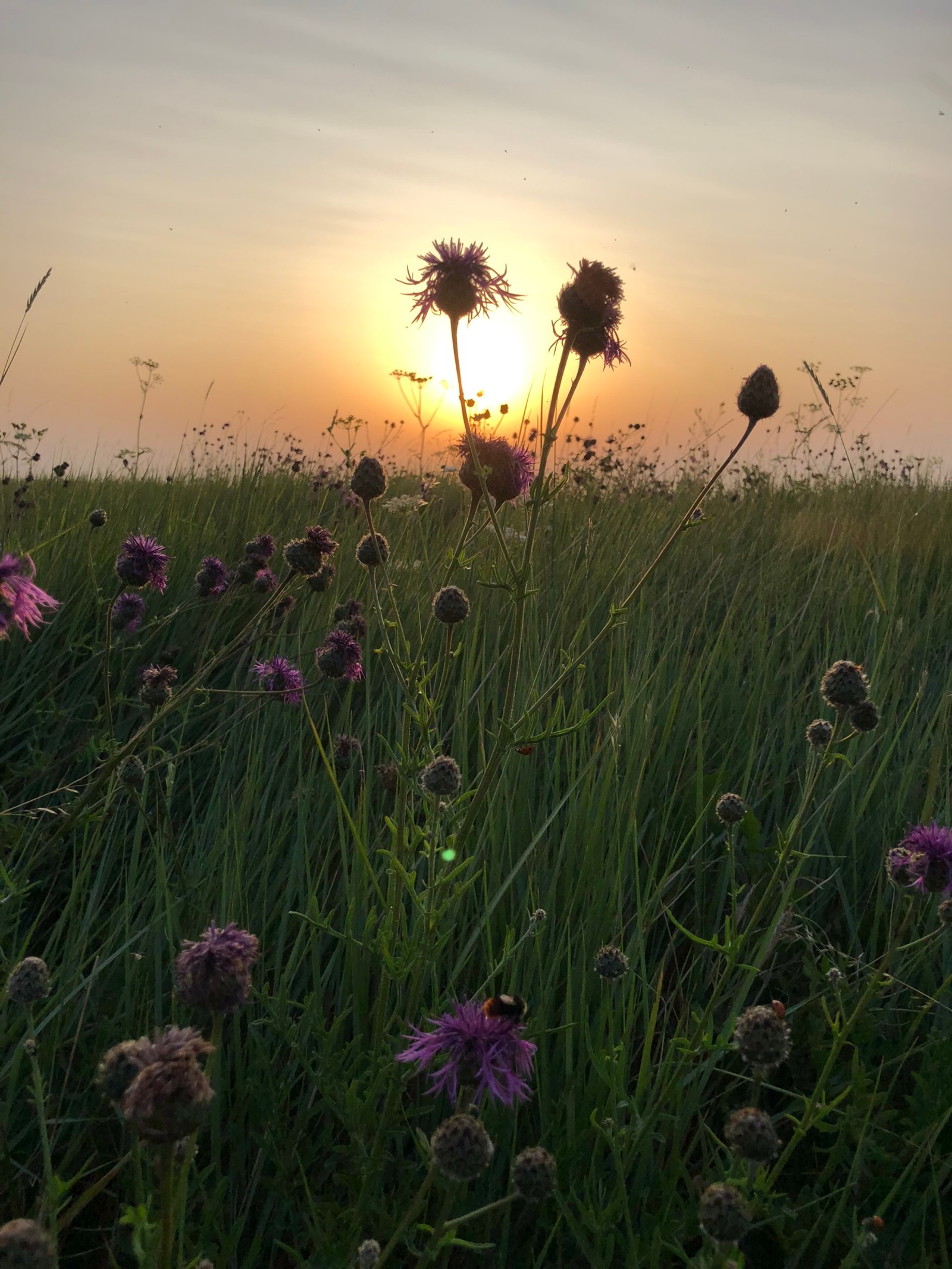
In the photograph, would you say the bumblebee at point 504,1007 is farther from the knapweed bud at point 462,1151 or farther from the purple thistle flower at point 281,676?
the purple thistle flower at point 281,676

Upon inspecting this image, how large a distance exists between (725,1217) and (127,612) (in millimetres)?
2453

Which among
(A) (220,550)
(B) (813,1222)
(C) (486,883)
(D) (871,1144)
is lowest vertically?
(B) (813,1222)

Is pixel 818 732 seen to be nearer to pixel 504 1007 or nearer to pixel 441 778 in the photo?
pixel 441 778

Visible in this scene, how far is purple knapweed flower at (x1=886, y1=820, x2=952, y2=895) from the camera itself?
179 cm

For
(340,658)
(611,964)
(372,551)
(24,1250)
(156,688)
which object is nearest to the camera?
(24,1250)

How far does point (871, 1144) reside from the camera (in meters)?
1.66

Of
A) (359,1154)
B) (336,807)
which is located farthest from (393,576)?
(359,1154)

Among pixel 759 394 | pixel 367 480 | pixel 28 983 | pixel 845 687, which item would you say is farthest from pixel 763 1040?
pixel 367 480

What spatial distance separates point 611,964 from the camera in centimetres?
178

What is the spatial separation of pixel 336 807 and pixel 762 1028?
138 centimetres

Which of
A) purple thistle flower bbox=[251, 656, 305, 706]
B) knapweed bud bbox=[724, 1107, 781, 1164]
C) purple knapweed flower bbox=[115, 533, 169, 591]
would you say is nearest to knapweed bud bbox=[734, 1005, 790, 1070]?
knapweed bud bbox=[724, 1107, 781, 1164]

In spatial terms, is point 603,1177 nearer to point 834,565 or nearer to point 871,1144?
point 871,1144

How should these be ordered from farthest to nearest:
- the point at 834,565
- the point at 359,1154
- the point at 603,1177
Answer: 1. the point at 834,565
2. the point at 603,1177
3. the point at 359,1154

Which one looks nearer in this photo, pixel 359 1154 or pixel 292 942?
pixel 359 1154
